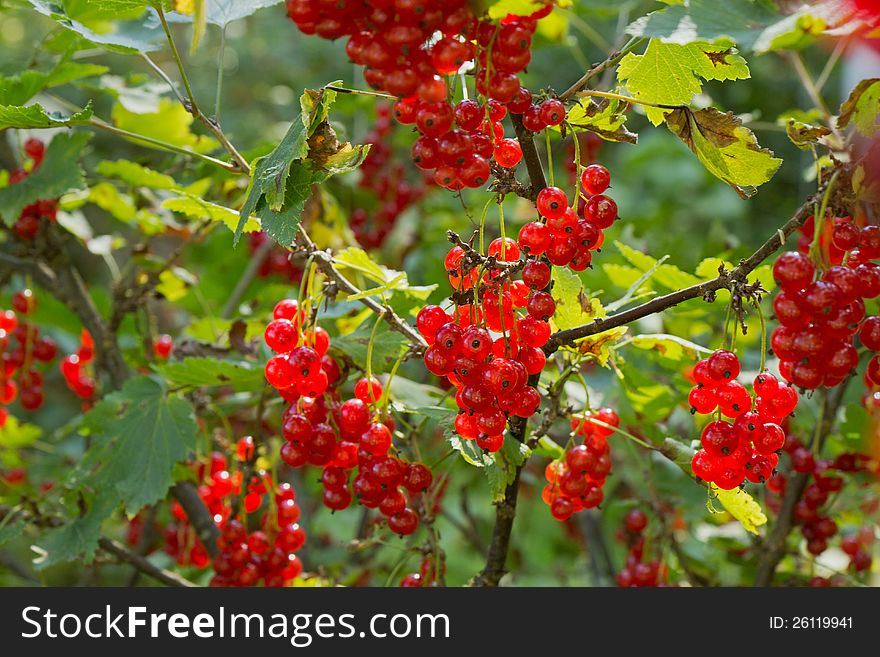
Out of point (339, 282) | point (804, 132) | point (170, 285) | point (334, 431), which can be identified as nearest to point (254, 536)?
point (334, 431)

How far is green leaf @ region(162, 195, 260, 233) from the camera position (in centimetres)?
133

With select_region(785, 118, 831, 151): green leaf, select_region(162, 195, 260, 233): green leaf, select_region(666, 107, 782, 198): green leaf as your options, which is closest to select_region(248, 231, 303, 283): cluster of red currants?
select_region(162, 195, 260, 233): green leaf

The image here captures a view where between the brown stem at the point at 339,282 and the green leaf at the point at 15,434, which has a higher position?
the green leaf at the point at 15,434

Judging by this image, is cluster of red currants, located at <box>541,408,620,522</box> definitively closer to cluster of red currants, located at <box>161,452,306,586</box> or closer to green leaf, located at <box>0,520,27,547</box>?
cluster of red currants, located at <box>161,452,306,586</box>

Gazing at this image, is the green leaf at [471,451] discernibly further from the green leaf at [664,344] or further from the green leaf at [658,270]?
the green leaf at [658,270]

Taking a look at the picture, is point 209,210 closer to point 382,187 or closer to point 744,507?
point 744,507

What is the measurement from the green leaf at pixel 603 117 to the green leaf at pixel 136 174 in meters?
0.97

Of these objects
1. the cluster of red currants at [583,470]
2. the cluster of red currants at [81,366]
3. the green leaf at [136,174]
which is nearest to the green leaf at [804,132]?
the cluster of red currants at [583,470]

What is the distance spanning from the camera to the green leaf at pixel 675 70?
1099 mm

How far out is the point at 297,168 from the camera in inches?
42.9

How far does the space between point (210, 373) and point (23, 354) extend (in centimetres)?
96

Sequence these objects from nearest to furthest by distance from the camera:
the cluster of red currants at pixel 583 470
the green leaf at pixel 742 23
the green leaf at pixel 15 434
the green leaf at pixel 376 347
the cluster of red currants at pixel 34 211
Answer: the green leaf at pixel 742 23 → the cluster of red currants at pixel 583 470 → the green leaf at pixel 376 347 → the cluster of red currants at pixel 34 211 → the green leaf at pixel 15 434

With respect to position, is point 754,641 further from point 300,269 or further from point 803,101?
point 803,101

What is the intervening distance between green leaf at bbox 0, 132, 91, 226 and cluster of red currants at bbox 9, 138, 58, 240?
16cm
